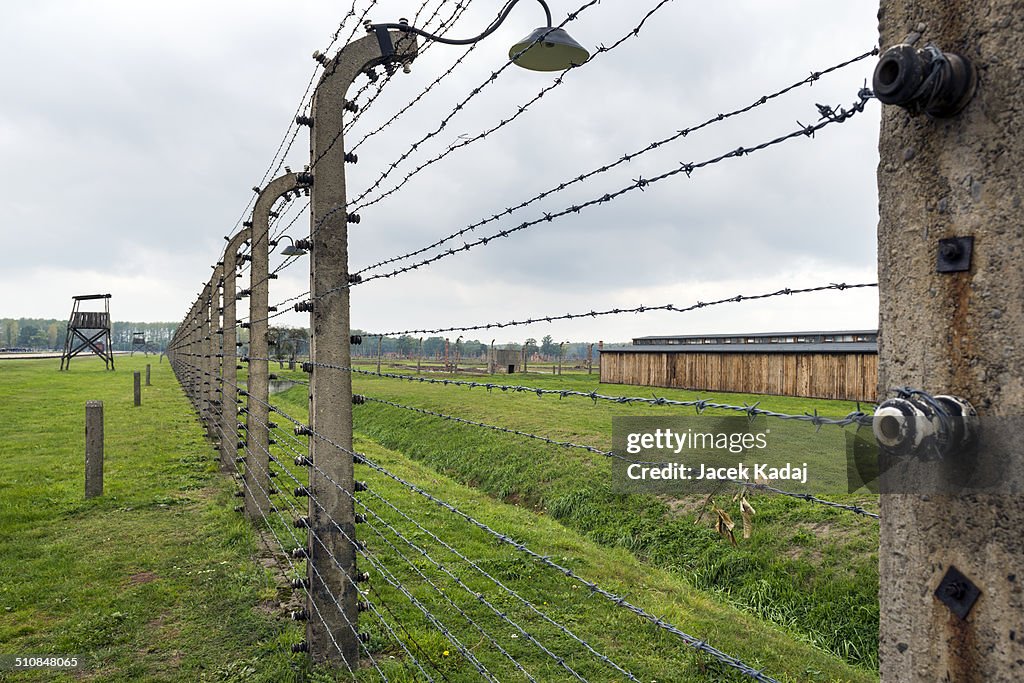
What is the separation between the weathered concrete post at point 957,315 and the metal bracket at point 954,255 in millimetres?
10

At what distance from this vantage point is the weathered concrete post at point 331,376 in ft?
13.6

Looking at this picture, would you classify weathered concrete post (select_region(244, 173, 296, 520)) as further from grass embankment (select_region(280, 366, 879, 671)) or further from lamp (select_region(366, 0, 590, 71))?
grass embankment (select_region(280, 366, 879, 671))

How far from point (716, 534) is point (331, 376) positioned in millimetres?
6105

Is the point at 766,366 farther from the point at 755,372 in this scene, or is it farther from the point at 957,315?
the point at 957,315

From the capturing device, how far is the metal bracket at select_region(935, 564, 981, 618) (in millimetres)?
1171

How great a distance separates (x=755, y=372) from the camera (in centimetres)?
2555

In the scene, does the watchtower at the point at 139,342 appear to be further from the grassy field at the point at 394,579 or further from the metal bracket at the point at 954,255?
the metal bracket at the point at 954,255

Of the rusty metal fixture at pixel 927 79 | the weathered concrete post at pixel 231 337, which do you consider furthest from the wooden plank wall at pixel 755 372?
the rusty metal fixture at pixel 927 79

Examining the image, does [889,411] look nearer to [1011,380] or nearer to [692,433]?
[1011,380]

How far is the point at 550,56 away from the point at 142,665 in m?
4.61

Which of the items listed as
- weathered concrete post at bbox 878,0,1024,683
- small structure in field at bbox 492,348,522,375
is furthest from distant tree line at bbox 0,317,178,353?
weathered concrete post at bbox 878,0,1024,683

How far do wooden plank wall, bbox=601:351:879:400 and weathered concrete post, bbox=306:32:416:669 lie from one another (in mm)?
19194

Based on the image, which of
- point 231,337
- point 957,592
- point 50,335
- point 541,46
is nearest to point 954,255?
point 957,592

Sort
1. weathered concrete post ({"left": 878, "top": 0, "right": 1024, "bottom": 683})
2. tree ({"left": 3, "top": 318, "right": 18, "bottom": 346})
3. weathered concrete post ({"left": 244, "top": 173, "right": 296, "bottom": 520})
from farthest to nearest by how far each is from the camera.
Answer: tree ({"left": 3, "top": 318, "right": 18, "bottom": 346})
weathered concrete post ({"left": 244, "top": 173, "right": 296, "bottom": 520})
weathered concrete post ({"left": 878, "top": 0, "right": 1024, "bottom": 683})
